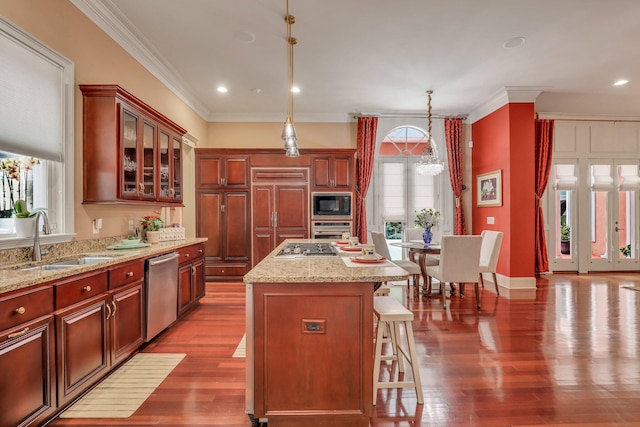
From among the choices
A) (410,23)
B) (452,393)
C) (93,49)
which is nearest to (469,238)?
(452,393)

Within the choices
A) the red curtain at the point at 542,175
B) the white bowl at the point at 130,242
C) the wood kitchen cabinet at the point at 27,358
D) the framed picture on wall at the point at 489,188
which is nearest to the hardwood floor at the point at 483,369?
the wood kitchen cabinet at the point at 27,358

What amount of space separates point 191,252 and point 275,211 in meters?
1.97

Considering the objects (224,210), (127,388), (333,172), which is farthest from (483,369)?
(224,210)

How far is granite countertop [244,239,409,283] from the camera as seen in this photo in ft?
5.46

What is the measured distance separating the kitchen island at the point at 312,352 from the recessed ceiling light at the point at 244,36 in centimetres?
286

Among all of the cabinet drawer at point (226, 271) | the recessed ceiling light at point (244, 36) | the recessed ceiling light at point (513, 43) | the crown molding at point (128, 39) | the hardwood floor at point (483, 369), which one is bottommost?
the hardwood floor at point (483, 369)

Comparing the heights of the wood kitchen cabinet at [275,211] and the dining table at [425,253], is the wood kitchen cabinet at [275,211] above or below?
above

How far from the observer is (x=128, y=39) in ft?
10.9

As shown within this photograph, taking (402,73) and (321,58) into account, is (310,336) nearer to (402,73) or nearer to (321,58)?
(321,58)

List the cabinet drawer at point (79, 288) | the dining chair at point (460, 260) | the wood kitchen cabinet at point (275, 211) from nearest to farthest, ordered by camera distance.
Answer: the cabinet drawer at point (79, 288) < the dining chair at point (460, 260) < the wood kitchen cabinet at point (275, 211)

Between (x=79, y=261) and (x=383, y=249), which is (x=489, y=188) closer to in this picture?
(x=383, y=249)

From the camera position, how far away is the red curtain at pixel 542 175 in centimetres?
572

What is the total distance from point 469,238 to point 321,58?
2.97 m

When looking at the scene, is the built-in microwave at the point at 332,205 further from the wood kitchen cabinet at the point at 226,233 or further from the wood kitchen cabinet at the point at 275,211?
the wood kitchen cabinet at the point at 226,233
